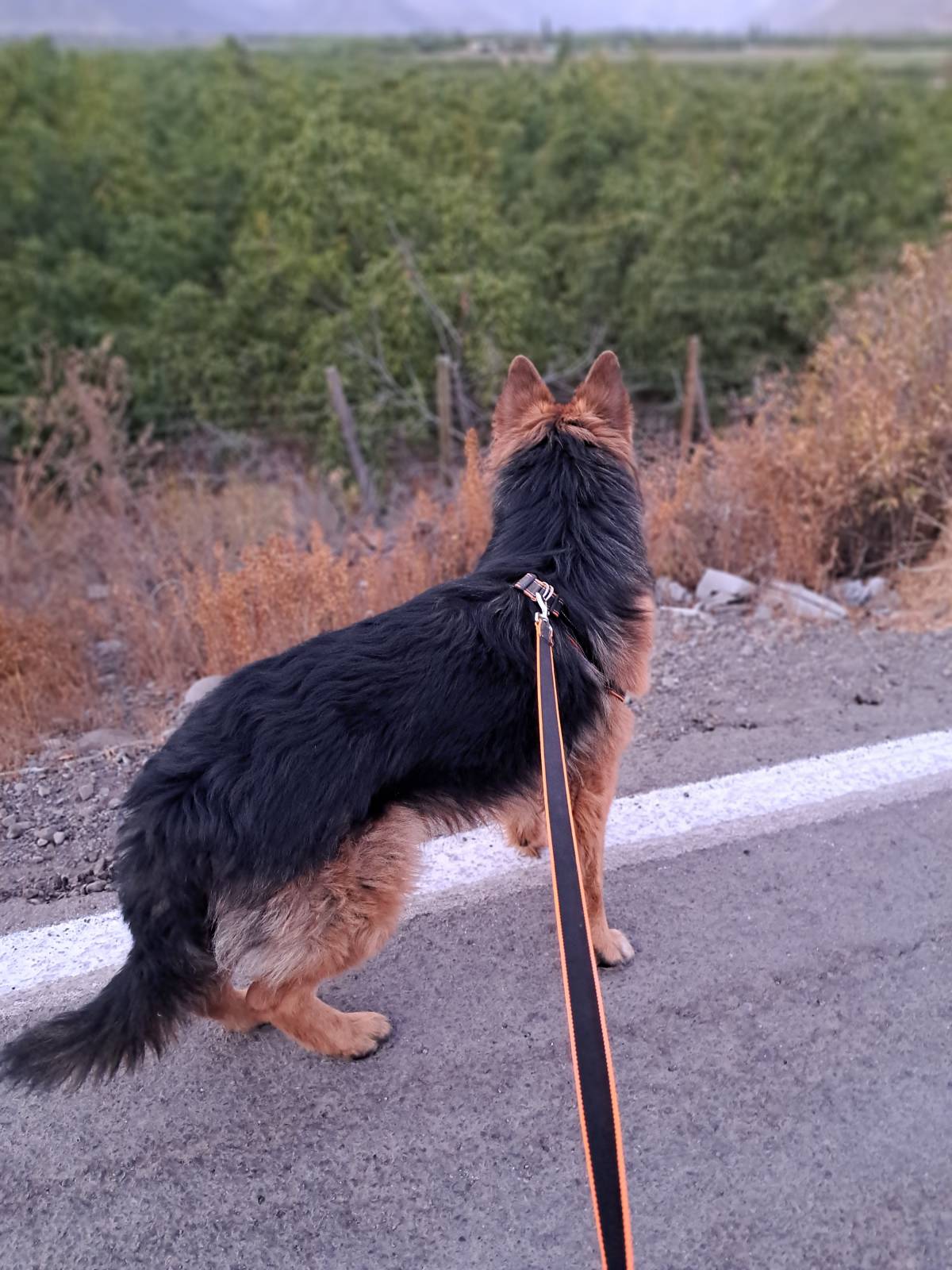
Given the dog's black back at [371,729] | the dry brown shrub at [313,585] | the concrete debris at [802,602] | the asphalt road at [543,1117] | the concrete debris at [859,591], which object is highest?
the dog's black back at [371,729]

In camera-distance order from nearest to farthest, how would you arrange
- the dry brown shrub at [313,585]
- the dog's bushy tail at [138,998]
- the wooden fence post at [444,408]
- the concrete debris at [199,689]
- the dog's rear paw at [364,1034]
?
1. the dog's bushy tail at [138,998]
2. the dog's rear paw at [364,1034]
3. the concrete debris at [199,689]
4. the dry brown shrub at [313,585]
5. the wooden fence post at [444,408]

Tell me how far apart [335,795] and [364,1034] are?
85 cm

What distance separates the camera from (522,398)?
3.32 metres

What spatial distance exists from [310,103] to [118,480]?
22.9m

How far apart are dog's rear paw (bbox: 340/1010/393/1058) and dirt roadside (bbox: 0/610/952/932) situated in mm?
1093

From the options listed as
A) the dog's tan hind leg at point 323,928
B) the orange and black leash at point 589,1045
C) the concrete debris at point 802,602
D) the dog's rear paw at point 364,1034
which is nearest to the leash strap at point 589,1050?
the orange and black leash at point 589,1045

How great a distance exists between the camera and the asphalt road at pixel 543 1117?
2.17 m

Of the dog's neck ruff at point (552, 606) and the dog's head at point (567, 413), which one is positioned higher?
the dog's head at point (567, 413)

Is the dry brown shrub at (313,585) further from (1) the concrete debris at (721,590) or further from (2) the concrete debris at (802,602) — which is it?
(2) the concrete debris at (802,602)

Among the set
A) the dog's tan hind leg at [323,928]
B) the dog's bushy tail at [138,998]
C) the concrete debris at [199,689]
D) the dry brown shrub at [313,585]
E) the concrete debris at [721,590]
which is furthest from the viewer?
the concrete debris at [721,590]

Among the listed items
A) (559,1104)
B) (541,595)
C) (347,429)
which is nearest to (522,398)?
(541,595)

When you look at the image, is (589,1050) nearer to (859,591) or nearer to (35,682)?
(35,682)

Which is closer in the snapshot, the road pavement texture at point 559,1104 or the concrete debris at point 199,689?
the road pavement texture at point 559,1104

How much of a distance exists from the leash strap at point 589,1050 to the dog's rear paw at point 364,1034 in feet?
3.05
